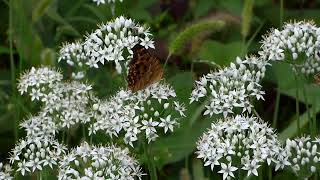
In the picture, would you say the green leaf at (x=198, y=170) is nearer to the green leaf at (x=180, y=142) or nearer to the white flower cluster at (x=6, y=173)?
the green leaf at (x=180, y=142)

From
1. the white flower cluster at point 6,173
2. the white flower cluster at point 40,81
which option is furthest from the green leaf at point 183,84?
the white flower cluster at point 6,173

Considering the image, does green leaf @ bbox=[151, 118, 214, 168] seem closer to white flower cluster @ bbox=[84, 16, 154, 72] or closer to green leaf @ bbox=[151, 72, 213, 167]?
green leaf @ bbox=[151, 72, 213, 167]

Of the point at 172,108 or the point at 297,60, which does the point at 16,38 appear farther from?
the point at 297,60

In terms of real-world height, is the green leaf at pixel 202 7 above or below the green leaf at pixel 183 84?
above

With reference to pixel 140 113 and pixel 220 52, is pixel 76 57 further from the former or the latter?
pixel 220 52

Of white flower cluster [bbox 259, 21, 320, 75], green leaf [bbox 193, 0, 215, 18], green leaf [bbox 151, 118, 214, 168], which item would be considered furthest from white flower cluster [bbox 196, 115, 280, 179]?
green leaf [bbox 193, 0, 215, 18]

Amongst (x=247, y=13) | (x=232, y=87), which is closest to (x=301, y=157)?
(x=232, y=87)
